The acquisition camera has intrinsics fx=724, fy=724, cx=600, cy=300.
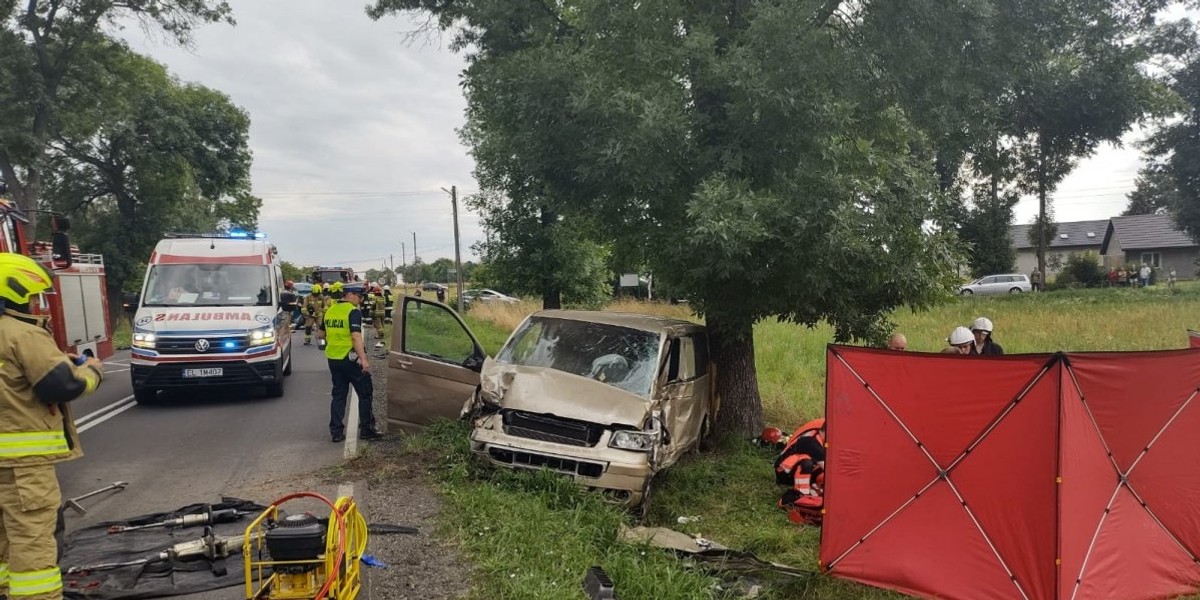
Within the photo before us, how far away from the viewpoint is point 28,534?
329cm

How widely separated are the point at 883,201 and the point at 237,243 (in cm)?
897

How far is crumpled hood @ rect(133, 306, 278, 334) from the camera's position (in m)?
9.27

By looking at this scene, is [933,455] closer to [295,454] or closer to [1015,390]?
[1015,390]

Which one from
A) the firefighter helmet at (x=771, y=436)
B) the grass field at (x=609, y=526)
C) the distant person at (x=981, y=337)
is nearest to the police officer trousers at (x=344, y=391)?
the grass field at (x=609, y=526)

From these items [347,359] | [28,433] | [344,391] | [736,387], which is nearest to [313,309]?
[344,391]

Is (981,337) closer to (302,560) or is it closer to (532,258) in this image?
(302,560)

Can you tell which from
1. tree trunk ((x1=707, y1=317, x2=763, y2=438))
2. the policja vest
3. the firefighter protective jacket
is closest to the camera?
the firefighter protective jacket

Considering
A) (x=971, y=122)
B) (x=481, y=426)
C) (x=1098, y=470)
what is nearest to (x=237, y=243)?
(x=481, y=426)

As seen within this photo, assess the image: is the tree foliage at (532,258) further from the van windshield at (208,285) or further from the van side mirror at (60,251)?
the van side mirror at (60,251)

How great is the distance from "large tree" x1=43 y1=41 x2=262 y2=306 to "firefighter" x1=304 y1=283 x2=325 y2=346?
35.5 ft

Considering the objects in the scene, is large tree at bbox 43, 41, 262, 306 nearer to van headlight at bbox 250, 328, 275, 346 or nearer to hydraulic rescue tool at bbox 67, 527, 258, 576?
van headlight at bbox 250, 328, 275, 346

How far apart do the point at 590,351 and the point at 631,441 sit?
1299 millimetres

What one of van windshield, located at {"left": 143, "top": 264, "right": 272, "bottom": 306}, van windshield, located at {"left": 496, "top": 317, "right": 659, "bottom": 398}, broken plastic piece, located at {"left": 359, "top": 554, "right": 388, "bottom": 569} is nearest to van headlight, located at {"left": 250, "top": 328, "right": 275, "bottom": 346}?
van windshield, located at {"left": 143, "top": 264, "right": 272, "bottom": 306}

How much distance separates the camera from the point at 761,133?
22.9 feet
